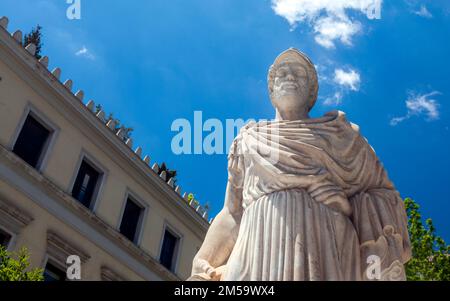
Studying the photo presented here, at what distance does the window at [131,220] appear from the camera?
935 inches

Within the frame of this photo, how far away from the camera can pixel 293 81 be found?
4.33 meters

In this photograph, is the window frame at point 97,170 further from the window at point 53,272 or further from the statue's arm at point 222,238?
the statue's arm at point 222,238

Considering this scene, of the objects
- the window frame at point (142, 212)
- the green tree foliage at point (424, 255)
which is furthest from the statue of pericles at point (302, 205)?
the window frame at point (142, 212)

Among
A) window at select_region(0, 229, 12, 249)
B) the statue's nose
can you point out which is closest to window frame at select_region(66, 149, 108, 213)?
window at select_region(0, 229, 12, 249)

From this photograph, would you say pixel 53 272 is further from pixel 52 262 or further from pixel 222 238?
pixel 222 238

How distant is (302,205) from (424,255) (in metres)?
15.9

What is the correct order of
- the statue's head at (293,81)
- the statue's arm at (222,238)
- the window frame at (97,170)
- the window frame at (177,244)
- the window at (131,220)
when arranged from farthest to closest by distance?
the window frame at (177,244) → the window at (131,220) → the window frame at (97,170) → the statue's head at (293,81) → the statue's arm at (222,238)

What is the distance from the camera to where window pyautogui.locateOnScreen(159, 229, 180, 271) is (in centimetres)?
2542

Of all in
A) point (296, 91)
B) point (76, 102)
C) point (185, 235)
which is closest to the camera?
point (296, 91)

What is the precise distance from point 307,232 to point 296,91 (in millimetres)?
1459

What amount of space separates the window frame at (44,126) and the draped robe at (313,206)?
56.5 ft
